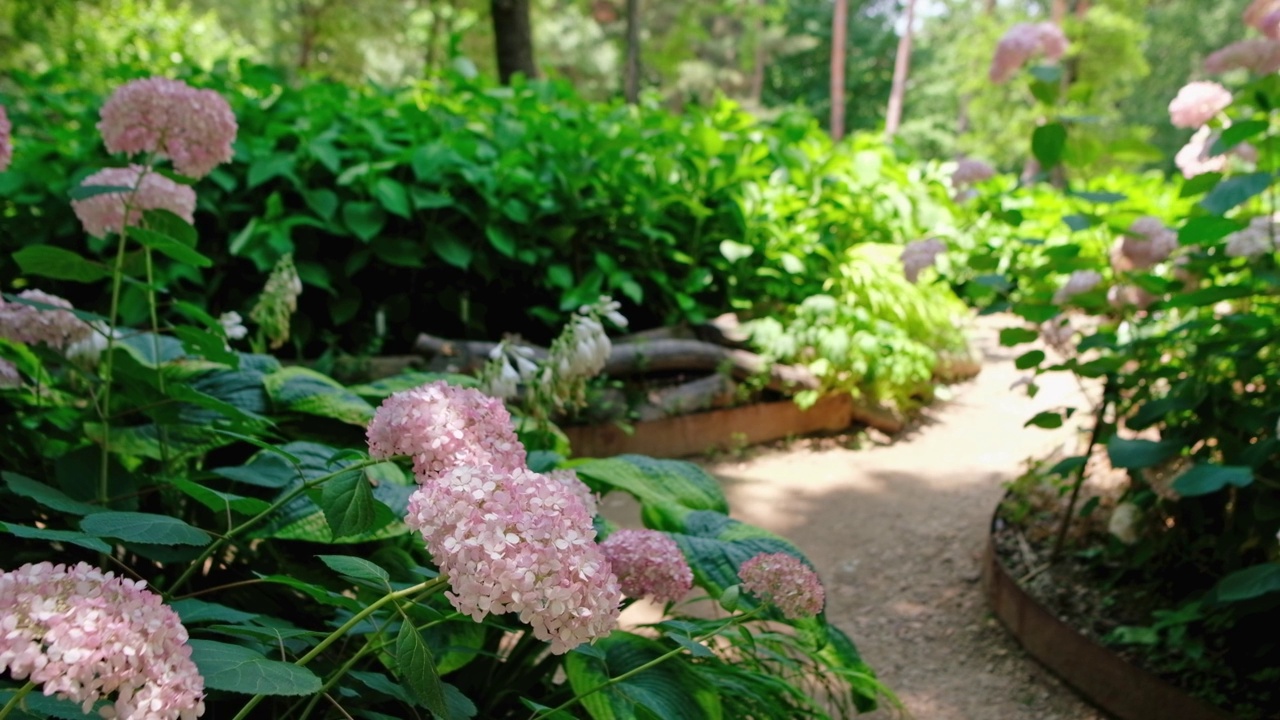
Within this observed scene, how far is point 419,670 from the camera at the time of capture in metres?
0.87

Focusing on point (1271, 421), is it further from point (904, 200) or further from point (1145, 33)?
point (1145, 33)

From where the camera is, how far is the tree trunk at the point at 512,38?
21.5 feet

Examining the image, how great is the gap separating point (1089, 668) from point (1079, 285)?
1.10 m

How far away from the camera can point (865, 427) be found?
459cm

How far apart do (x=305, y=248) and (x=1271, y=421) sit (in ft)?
11.3

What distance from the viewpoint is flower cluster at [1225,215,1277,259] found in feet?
7.45

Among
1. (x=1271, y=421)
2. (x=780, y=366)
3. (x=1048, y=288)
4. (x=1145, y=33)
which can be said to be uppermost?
(x=1145, y=33)

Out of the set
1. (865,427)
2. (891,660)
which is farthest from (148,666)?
(865,427)

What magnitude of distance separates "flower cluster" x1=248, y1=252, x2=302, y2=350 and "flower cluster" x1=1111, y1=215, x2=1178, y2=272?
7.02 feet

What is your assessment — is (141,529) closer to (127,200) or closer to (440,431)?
(440,431)

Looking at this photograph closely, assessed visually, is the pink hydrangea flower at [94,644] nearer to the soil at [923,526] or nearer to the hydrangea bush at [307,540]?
the hydrangea bush at [307,540]

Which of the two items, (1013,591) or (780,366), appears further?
(780,366)

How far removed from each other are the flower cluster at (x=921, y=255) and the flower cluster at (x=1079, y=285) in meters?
0.54

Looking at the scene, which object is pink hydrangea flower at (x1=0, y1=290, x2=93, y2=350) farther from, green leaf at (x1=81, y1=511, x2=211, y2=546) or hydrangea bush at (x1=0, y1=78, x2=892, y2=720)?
green leaf at (x1=81, y1=511, x2=211, y2=546)
